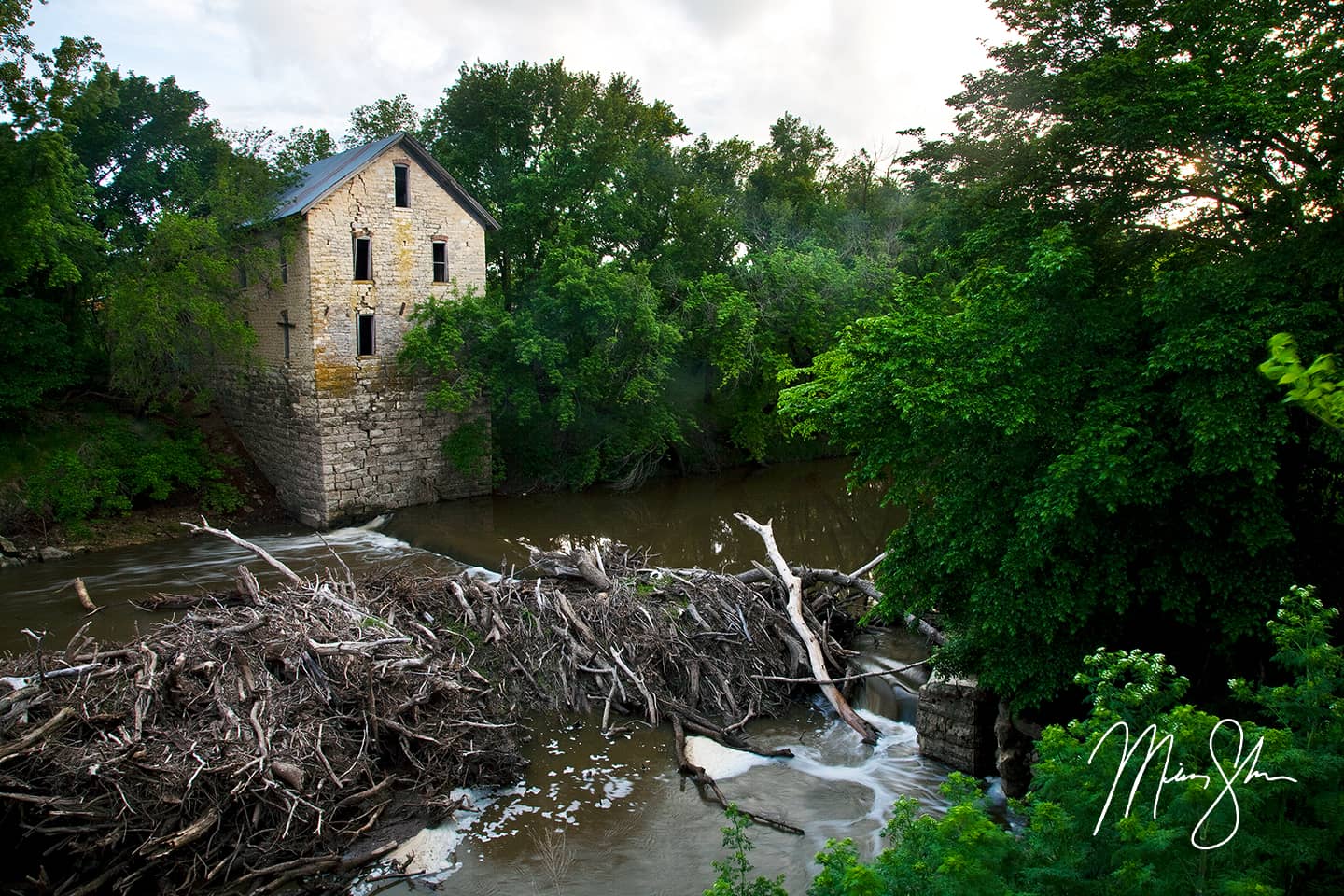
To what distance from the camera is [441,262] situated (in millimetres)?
23188

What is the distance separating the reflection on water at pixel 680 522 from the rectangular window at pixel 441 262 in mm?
5737

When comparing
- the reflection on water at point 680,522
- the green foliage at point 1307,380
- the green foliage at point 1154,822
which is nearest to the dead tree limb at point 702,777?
the green foliage at point 1154,822

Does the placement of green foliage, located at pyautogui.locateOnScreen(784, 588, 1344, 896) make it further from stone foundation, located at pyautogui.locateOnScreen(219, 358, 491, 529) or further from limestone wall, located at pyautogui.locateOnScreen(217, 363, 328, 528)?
limestone wall, located at pyautogui.locateOnScreen(217, 363, 328, 528)

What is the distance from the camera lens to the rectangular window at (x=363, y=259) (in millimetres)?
21719

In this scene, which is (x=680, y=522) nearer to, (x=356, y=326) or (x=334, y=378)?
(x=334, y=378)

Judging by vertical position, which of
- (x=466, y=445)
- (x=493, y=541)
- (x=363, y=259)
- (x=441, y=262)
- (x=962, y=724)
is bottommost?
(x=962, y=724)

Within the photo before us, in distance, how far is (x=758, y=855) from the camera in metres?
8.76

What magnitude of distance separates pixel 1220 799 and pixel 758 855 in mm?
4883

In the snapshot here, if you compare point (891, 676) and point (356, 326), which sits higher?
point (356, 326)

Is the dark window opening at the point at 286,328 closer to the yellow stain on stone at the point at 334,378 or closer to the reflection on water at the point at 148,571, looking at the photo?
the yellow stain on stone at the point at 334,378

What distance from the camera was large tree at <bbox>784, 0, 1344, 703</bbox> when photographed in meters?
8.05

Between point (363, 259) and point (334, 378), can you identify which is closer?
point (334, 378)

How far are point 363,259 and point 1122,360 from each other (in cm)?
1790
